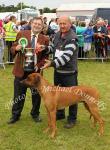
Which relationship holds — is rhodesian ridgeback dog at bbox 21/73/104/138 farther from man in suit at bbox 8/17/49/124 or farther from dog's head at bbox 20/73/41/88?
man in suit at bbox 8/17/49/124

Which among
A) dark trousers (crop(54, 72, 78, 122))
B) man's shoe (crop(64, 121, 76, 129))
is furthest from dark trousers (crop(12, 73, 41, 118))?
man's shoe (crop(64, 121, 76, 129))

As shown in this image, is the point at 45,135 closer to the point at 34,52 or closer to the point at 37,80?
the point at 37,80

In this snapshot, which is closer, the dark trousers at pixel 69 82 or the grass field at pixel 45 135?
the grass field at pixel 45 135

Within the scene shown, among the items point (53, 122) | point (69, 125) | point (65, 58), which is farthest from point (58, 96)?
point (69, 125)

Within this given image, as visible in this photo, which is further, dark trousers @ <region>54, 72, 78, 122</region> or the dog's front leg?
dark trousers @ <region>54, 72, 78, 122</region>

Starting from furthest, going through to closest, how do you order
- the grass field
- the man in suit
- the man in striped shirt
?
1. the man in suit
2. the man in striped shirt
3. the grass field

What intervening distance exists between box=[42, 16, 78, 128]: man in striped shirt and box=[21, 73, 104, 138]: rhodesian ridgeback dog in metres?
0.31

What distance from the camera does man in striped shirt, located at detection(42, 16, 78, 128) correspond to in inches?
257

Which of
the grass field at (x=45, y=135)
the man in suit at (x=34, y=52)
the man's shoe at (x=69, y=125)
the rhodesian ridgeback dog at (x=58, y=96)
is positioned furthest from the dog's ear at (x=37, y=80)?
the man's shoe at (x=69, y=125)

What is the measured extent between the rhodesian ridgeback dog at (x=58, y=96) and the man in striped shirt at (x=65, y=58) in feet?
1.01

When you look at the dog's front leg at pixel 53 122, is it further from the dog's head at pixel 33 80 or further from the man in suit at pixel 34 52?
the man in suit at pixel 34 52

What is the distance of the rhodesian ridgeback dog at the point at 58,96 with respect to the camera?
646 cm

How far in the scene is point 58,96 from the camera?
6.56 meters

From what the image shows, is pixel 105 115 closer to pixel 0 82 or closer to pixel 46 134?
pixel 46 134
